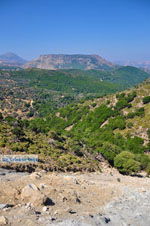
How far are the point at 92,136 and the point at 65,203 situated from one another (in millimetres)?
47527

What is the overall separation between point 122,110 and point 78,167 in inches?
2009

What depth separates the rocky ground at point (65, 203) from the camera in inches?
434

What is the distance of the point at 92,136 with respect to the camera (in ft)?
200

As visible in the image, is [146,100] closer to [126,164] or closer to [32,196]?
[126,164]

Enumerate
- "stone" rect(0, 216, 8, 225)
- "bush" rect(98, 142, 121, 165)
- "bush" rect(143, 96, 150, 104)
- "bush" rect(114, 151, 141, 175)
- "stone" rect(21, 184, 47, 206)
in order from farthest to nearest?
"bush" rect(143, 96, 150, 104) < "bush" rect(98, 142, 121, 165) < "bush" rect(114, 151, 141, 175) < "stone" rect(21, 184, 47, 206) < "stone" rect(0, 216, 8, 225)

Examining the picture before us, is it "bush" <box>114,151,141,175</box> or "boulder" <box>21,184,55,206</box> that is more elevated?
"boulder" <box>21,184,55,206</box>

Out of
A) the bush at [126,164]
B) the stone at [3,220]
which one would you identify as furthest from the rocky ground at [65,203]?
the bush at [126,164]

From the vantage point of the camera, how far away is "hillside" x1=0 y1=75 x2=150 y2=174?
1126 inches

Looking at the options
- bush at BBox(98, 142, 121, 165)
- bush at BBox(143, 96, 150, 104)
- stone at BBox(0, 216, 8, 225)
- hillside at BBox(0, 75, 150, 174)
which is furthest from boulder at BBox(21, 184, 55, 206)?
bush at BBox(143, 96, 150, 104)

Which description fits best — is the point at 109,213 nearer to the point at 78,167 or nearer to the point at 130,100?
the point at 78,167

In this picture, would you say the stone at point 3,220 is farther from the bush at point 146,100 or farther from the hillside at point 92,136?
the bush at point 146,100

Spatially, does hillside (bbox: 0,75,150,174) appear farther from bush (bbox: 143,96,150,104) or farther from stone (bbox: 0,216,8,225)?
stone (bbox: 0,216,8,225)

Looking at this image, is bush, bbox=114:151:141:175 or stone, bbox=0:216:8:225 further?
bush, bbox=114:151:141:175

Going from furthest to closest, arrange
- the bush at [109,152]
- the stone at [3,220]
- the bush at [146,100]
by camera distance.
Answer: the bush at [146,100], the bush at [109,152], the stone at [3,220]
